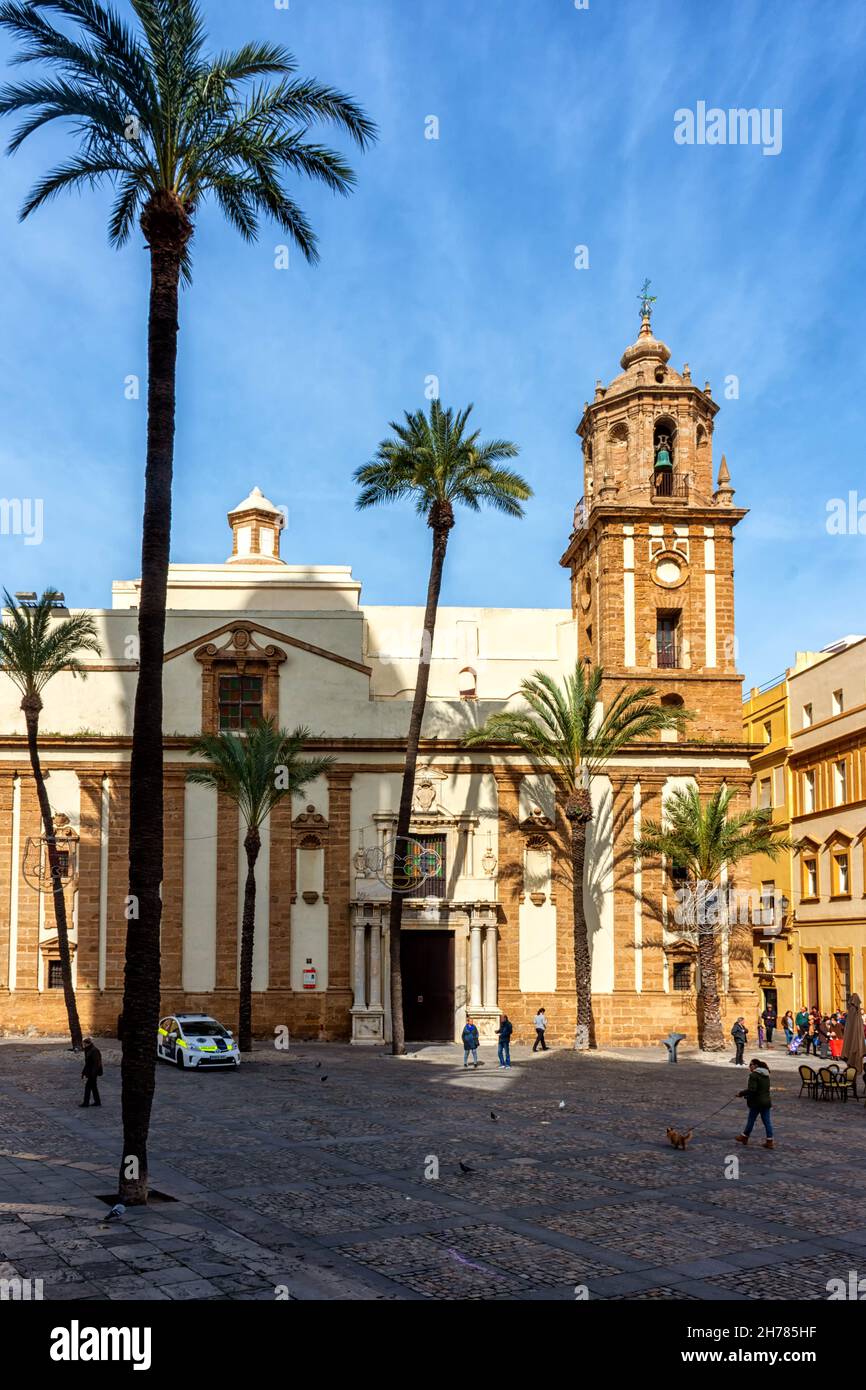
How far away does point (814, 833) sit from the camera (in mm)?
50312

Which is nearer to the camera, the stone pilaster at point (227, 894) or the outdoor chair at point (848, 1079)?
the outdoor chair at point (848, 1079)

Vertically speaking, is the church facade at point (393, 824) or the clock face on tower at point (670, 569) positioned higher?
the clock face on tower at point (670, 569)

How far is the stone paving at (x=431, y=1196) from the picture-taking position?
11.7m

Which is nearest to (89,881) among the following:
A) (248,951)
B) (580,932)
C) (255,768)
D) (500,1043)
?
(248,951)

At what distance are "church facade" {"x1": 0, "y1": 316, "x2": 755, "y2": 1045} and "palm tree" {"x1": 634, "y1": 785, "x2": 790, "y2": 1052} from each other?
0.88 m

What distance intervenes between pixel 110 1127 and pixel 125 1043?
7.66m

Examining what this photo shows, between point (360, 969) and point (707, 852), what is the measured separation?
11.4 metres

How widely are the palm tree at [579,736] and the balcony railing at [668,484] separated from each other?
808 cm

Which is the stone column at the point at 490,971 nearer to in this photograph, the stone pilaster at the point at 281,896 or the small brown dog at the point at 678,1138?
the stone pilaster at the point at 281,896

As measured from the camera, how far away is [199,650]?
4156 centimetres

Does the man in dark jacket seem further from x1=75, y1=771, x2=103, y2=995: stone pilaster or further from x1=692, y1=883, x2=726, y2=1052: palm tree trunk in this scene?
x1=692, y1=883, x2=726, y2=1052: palm tree trunk

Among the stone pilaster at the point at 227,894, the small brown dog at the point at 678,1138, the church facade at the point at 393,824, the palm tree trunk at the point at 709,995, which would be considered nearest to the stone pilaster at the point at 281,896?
the church facade at the point at 393,824
